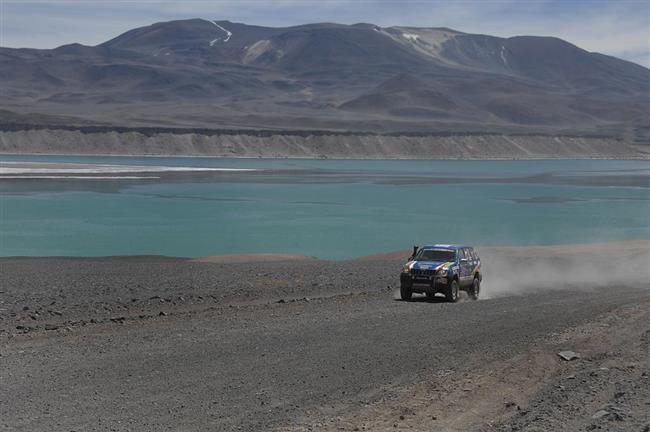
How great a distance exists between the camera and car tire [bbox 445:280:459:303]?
24.6 m

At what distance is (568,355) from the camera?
16.4 m

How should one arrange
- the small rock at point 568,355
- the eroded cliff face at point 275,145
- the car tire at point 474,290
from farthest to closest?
1. the eroded cliff face at point 275,145
2. the car tire at point 474,290
3. the small rock at point 568,355

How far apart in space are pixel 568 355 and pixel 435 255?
9217 millimetres

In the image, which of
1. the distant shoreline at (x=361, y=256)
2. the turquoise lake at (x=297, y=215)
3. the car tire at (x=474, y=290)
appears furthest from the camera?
the turquoise lake at (x=297, y=215)

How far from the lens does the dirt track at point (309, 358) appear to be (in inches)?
505

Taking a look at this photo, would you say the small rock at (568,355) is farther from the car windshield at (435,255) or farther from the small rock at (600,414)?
the car windshield at (435,255)

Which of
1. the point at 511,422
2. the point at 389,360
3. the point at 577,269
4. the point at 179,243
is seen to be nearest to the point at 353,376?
the point at 389,360

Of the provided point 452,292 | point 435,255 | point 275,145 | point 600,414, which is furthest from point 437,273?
point 275,145

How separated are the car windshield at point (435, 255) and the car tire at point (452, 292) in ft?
2.36

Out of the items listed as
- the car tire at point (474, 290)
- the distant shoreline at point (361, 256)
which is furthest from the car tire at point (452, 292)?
the distant shoreline at point (361, 256)

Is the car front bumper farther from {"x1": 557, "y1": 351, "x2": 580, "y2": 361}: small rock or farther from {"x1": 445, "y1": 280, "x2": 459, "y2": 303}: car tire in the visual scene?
{"x1": 557, "y1": 351, "x2": 580, "y2": 361}: small rock

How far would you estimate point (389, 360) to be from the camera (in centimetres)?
1630

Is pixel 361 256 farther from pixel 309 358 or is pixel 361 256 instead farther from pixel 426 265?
pixel 309 358

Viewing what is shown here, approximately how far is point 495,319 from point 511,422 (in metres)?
8.89
